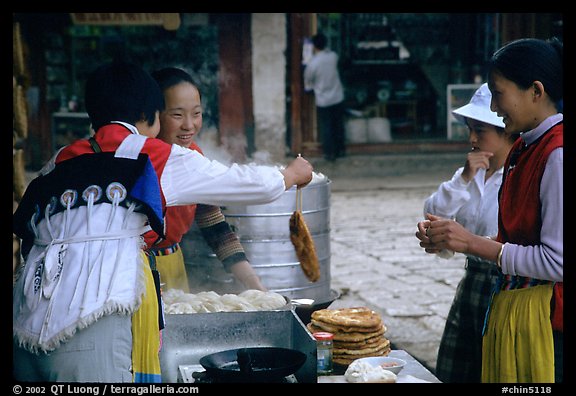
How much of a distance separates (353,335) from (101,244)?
128 cm

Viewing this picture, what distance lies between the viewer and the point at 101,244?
10.3ft

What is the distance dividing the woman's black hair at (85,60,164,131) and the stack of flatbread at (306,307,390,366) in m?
1.29

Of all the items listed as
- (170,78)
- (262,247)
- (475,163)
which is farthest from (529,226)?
(262,247)

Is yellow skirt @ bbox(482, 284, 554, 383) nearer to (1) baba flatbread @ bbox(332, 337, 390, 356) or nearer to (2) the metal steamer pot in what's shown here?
(1) baba flatbread @ bbox(332, 337, 390, 356)

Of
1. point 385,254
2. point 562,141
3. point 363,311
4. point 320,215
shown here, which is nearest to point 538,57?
point 562,141

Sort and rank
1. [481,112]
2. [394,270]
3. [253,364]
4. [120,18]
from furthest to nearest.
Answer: [120,18] → [394,270] → [481,112] → [253,364]

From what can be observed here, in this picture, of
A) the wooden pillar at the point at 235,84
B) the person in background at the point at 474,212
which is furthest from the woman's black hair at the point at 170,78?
A: the wooden pillar at the point at 235,84

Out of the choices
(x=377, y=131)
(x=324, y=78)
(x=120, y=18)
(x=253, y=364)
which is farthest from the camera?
(x=377, y=131)

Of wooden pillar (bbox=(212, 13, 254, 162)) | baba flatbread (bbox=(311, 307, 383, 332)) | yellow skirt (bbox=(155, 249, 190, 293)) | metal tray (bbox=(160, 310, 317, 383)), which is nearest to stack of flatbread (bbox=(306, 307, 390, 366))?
baba flatbread (bbox=(311, 307, 383, 332))

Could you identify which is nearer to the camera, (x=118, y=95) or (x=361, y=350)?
(x=118, y=95)

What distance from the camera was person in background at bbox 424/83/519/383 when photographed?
14.5 ft

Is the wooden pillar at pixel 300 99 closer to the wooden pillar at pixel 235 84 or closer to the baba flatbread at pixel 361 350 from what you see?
the wooden pillar at pixel 235 84

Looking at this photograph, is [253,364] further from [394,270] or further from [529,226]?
[394,270]

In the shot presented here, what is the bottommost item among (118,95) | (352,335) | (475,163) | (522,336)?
(352,335)
